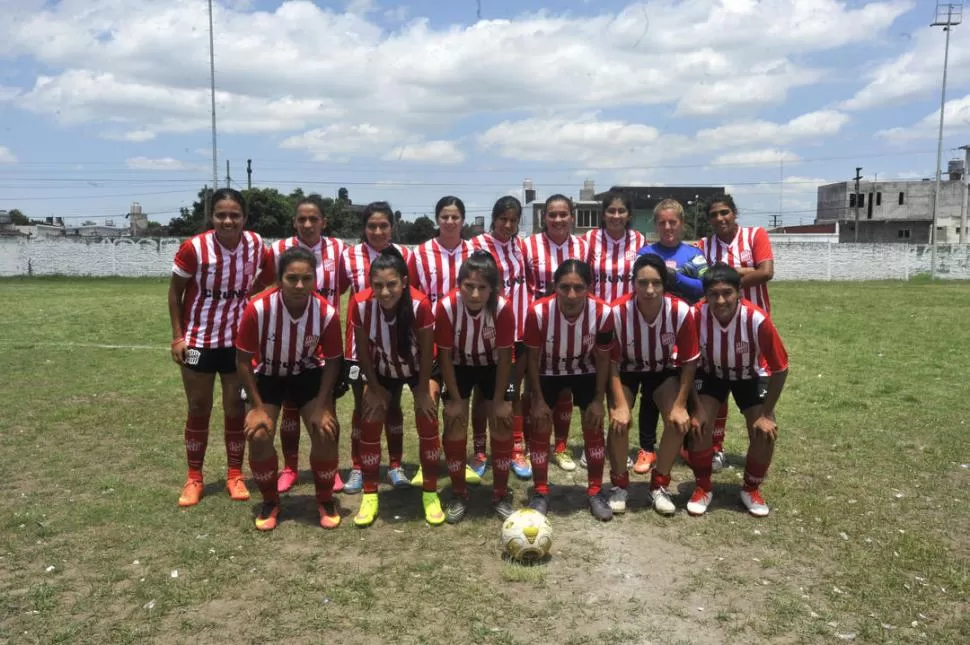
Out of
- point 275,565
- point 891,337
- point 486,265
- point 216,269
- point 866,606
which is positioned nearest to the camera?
point 866,606

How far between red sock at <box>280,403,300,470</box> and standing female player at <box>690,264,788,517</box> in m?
2.83

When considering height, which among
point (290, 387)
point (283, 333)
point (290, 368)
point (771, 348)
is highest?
point (283, 333)

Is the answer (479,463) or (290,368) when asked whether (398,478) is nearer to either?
(479,463)

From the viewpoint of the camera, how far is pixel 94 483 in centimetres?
534

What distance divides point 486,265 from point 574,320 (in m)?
0.71

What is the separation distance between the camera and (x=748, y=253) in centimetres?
560

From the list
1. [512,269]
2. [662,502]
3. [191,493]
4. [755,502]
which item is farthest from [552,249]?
[191,493]

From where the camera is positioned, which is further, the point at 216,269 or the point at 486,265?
the point at 216,269

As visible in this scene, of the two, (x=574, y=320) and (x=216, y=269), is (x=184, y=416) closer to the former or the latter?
(x=216, y=269)

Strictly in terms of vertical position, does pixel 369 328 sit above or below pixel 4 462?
above

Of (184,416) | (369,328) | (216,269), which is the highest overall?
(216,269)

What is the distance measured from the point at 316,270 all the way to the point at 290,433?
121cm

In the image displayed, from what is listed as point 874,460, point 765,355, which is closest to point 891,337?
point 874,460

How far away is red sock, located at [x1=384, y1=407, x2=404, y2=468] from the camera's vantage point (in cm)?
525
